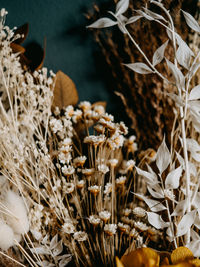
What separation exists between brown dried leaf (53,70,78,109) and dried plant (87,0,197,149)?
176 millimetres

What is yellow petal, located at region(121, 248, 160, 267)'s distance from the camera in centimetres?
57

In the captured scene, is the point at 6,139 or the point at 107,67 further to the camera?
the point at 107,67

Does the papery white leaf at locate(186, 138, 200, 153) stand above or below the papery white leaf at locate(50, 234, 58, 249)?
above

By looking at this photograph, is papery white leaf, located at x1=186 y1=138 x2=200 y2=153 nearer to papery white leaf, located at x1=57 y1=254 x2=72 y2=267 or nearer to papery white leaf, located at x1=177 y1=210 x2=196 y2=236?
papery white leaf, located at x1=177 y1=210 x2=196 y2=236

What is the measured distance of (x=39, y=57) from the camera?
3.29ft

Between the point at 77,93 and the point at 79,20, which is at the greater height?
the point at 79,20

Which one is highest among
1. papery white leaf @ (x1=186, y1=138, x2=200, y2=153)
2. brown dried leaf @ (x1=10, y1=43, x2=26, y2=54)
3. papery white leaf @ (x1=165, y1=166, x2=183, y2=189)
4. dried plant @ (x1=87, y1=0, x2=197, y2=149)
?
brown dried leaf @ (x1=10, y1=43, x2=26, y2=54)

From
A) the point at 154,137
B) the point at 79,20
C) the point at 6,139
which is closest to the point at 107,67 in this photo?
the point at 79,20

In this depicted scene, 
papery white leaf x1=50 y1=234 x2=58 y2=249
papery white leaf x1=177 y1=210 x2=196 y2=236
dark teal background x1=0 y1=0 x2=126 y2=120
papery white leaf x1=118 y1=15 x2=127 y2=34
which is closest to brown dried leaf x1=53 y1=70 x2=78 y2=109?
dark teal background x1=0 y1=0 x2=126 y2=120

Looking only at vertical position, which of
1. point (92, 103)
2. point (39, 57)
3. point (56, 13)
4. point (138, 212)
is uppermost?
point (56, 13)

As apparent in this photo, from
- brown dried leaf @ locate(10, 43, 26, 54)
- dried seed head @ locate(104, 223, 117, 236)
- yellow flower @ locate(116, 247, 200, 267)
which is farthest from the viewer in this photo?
brown dried leaf @ locate(10, 43, 26, 54)

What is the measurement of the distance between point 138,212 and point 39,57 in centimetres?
67

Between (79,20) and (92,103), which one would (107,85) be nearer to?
(92,103)

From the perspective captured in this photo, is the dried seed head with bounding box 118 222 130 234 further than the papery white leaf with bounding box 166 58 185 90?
Yes
